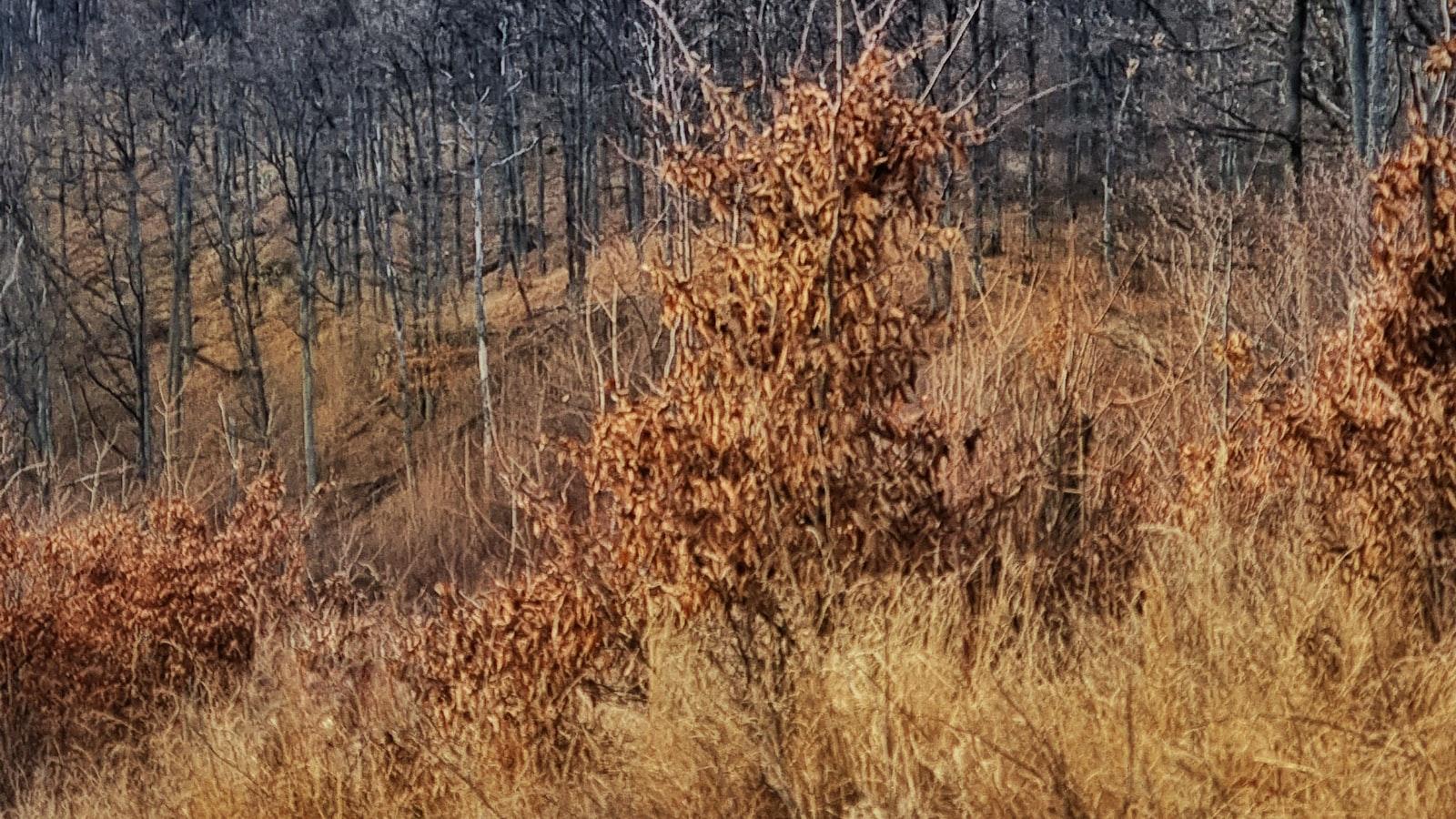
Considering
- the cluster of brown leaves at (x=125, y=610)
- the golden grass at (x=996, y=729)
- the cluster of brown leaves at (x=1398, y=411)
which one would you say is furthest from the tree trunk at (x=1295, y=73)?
the golden grass at (x=996, y=729)

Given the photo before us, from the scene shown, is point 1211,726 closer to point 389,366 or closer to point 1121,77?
point 389,366

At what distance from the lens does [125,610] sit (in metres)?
9.79

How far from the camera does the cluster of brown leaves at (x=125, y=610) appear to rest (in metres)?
9.52

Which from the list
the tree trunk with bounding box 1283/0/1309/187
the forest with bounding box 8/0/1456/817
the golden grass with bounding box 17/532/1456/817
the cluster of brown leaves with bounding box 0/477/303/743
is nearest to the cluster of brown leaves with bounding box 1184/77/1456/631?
the forest with bounding box 8/0/1456/817

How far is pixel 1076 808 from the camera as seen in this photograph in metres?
3.22

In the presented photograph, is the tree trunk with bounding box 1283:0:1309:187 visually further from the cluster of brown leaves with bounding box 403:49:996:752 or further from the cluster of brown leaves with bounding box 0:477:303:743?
the cluster of brown leaves with bounding box 403:49:996:752

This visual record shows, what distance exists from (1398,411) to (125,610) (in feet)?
26.1

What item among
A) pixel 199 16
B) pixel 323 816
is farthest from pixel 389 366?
pixel 199 16

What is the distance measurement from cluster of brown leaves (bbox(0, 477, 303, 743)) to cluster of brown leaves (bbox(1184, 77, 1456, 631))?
6.38m

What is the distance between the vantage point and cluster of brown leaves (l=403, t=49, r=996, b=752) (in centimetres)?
508

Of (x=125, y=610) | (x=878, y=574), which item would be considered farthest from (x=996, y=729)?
(x=125, y=610)

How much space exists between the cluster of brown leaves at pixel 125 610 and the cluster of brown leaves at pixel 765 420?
15.0 feet

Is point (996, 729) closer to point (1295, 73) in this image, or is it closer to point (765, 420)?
point (765, 420)

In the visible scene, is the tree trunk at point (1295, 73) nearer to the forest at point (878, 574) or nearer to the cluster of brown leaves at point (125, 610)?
the forest at point (878, 574)
